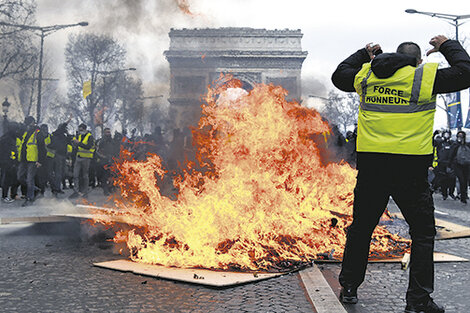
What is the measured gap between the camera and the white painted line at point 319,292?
3447 millimetres

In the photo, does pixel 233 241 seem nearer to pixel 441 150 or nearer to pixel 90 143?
pixel 90 143

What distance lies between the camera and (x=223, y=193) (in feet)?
17.6

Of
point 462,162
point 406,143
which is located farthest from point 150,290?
point 462,162

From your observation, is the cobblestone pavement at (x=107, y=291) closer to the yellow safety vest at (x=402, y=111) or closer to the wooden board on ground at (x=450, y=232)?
the yellow safety vest at (x=402, y=111)

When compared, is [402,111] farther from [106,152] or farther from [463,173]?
[106,152]

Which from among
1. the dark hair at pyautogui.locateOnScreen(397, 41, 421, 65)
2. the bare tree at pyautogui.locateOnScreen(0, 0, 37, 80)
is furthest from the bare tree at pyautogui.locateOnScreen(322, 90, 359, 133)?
the dark hair at pyautogui.locateOnScreen(397, 41, 421, 65)

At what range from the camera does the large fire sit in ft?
16.3

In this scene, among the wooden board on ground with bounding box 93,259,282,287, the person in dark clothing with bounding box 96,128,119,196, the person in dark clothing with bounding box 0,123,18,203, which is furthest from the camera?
the person in dark clothing with bounding box 96,128,119,196

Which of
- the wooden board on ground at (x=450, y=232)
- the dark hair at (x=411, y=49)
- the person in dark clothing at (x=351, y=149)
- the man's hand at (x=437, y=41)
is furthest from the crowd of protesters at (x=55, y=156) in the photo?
the man's hand at (x=437, y=41)

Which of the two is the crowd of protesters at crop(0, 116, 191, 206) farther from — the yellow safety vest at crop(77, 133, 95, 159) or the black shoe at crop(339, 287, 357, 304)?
the black shoe at crop(339, 287, 357, 304)

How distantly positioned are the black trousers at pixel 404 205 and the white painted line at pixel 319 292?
0.56 feet

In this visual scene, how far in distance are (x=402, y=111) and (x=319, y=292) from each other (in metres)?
1.42

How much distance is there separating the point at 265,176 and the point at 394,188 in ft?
6.82

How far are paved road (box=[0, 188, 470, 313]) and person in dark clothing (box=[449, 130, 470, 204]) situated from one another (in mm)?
7938
